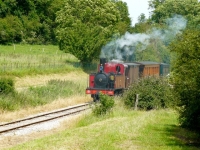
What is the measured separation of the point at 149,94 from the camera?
79.6 feet

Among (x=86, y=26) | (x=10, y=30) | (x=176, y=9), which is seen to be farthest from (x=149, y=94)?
(x=10, y=30)

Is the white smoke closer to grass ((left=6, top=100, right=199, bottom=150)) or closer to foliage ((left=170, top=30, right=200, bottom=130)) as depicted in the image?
foliage ((left=170, top=30, right=200, bottom=130))

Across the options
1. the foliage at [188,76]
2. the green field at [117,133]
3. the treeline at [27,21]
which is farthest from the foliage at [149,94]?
the treeline at [27,21]

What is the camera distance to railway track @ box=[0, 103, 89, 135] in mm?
19719

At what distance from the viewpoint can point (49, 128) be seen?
1997 cm

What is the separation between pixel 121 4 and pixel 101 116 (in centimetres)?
7919

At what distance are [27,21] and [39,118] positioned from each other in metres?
56.3

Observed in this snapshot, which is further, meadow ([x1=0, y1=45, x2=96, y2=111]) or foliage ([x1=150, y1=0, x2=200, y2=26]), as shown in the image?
foliage ([x1=150, y1=0, x2=200, y2=26])

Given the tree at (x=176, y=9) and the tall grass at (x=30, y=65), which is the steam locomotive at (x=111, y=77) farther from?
the tree at (x=176, y=9)

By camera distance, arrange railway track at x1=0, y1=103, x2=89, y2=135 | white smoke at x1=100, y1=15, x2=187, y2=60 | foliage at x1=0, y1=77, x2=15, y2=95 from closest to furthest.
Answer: railway track at x1=0, y1=103, x2=89, y2=135, foliage at x1=0, y1=77, x2=15, y2=95, white smoke at x1=100, y1=15, x2=187, y2=60

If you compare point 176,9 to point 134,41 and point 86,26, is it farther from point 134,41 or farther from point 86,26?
point 134,41

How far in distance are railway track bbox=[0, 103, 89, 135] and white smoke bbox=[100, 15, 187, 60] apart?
8401 millimetres

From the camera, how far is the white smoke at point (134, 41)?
38344mm

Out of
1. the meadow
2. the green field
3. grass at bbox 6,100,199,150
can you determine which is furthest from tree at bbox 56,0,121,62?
grass at bbox 6,100,199,150
